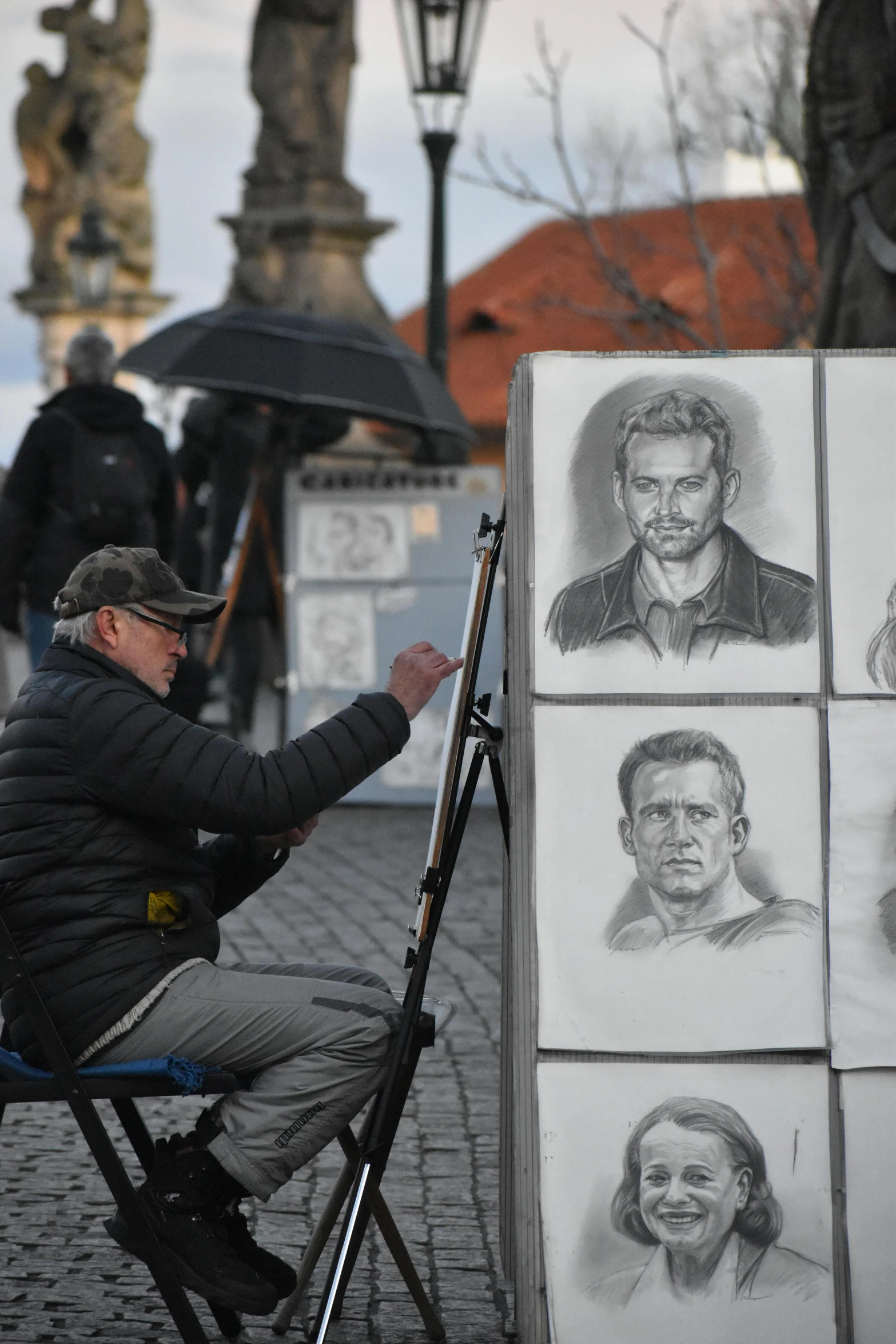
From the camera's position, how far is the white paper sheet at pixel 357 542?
11367 millimetres

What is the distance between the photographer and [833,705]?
3463mm

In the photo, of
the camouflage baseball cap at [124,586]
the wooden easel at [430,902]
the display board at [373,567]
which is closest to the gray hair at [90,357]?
the display board at [373,567]

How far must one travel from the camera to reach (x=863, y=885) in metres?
3.48

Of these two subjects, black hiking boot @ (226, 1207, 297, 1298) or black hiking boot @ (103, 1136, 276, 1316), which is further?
black hiking boot @ (226, 1207, 297, 1298)

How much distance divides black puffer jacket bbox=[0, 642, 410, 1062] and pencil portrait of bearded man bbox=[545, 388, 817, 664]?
1.36 ft

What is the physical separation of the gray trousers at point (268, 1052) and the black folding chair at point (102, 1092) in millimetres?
58

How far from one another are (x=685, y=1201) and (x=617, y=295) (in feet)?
71.0

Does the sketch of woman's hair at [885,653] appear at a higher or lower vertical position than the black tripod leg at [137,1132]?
higher

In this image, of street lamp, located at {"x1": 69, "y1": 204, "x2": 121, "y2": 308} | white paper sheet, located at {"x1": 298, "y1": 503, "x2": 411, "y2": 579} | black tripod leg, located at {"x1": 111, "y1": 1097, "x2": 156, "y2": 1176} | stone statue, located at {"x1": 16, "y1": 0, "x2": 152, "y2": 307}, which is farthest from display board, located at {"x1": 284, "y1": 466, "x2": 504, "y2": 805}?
stone statue, located at {"x1": 16, "y1": 0, "x2": 152, "y2": 307}

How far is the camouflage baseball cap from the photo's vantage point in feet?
12.1

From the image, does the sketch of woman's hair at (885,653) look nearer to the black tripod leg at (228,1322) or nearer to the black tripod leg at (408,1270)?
the black tripod leg at (408,1270)

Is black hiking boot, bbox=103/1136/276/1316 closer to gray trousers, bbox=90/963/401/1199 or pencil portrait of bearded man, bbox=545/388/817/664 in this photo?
gray trousers, bbox=90/963/401/1199

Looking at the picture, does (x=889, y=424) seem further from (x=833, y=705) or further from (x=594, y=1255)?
(x=594, y=1255)

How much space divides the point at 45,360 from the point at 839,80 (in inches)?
720
